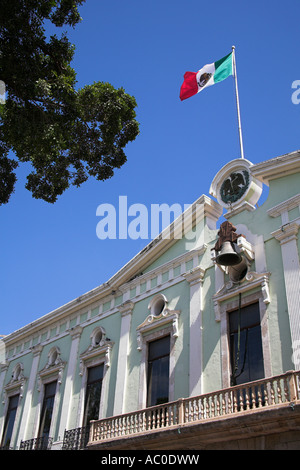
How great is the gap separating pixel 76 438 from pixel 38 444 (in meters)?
2.54

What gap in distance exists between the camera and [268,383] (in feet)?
37.4

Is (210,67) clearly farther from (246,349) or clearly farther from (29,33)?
(246,349)

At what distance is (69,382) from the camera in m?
19.0

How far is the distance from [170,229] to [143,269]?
1.98 m

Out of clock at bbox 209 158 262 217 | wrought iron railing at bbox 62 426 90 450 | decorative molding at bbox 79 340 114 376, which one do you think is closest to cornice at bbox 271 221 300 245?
clock at bbox 209 158 262 217

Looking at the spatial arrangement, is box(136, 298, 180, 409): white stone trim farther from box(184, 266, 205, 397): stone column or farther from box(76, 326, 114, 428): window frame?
box(76, 326, 114, 428): window frame

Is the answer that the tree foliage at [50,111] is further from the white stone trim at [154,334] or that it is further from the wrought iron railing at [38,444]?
the wrought iron railing at [38,444]

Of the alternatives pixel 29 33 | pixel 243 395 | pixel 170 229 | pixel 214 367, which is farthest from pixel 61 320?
pixel 29 33

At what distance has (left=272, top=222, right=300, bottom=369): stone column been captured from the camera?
40.4ft

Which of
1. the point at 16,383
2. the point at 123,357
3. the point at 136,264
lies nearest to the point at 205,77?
the point at 136,264

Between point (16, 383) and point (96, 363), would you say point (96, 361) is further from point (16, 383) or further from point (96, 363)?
point (16, 383)

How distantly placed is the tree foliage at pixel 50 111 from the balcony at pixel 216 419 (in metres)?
6.11

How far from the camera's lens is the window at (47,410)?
63.2 feet

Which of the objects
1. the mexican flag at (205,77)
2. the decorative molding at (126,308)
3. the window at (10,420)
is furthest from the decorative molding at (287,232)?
the window at (10,420)
